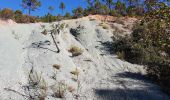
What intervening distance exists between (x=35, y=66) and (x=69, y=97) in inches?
197

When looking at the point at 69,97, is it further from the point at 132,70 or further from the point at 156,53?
the point at 156,53

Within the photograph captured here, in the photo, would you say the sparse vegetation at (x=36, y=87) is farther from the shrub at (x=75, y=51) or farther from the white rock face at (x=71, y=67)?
the shrub at (x=75, y=51)

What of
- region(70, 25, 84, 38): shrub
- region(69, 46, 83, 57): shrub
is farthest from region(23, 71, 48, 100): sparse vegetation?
region(70, 25, 84, 38): shrub

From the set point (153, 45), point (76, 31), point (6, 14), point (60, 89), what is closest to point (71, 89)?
point (60, 89)

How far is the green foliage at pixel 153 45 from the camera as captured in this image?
43.5ft

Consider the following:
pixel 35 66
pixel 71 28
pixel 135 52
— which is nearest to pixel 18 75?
pixel 35 66

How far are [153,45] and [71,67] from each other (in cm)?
714

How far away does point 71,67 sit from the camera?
76.1 ft

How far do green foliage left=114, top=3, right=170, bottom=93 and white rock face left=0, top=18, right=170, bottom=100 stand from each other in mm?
877

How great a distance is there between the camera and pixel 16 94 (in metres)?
17.0

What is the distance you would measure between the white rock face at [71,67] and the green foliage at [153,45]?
2.88 ft

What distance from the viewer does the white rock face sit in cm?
1848

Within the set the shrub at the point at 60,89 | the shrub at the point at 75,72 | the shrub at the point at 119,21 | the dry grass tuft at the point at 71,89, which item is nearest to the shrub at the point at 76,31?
the shrub at the point at 119,21

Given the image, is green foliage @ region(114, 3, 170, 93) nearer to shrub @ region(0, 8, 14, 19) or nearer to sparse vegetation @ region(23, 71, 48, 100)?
sparse vegetation @ region(23, 71, 48, 100)
